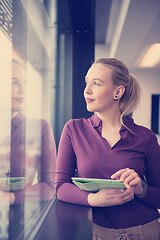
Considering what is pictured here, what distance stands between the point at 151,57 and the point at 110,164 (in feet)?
17.2

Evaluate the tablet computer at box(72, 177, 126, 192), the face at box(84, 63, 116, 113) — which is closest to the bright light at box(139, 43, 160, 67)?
the face at box(84, 63, 116, 113)

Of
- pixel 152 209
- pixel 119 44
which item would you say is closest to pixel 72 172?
pixel 152 209

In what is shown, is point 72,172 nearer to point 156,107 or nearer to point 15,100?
point 15,100

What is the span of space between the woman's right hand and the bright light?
172 inches

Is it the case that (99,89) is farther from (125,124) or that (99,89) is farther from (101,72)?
(125,124)

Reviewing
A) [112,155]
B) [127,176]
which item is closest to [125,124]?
[112,155]

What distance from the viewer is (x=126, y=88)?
119 cm

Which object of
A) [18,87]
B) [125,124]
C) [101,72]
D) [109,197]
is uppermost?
[101,72]

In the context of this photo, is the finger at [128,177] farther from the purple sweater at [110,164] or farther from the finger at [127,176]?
the purple sweater at [110,164]

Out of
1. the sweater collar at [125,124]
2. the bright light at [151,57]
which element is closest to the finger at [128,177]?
the sweater collar at [125,124]

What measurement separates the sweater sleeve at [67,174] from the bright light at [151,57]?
426 cm

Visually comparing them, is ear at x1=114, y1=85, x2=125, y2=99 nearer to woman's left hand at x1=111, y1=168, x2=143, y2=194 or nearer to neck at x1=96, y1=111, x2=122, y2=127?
neck at x1=96, y1=111, x2=122, y2=127

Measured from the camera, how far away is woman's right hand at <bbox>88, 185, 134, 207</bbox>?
92 cm

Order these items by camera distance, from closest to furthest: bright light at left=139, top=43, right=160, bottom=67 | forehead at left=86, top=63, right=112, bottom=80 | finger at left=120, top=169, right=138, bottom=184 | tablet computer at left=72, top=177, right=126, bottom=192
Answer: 1. tablet computer at left=72, top=177, right=126, bottom=192
2. finger at left=120, top=169, right=138, bottom=184
3. forehead at left=86, top=63, right=112, bottom=80
4. bright light at left=139, top=43, right=160, bottom=67
